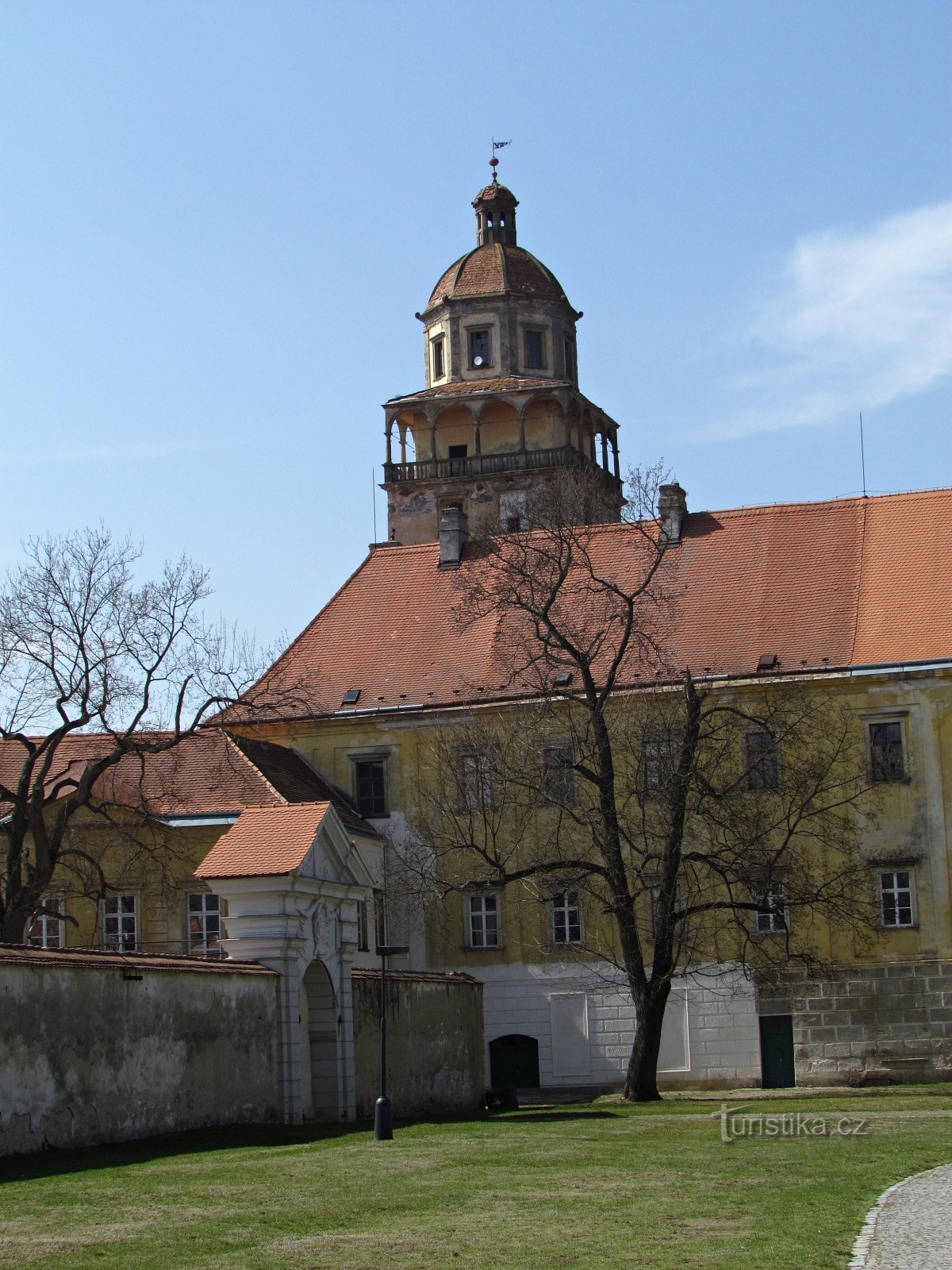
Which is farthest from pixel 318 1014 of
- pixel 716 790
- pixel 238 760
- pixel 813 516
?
pixel 813 516

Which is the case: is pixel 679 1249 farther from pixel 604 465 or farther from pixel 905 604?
pixel 604 465

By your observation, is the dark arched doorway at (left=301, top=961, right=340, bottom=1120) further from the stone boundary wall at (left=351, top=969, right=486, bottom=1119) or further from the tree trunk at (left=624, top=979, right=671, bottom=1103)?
the tree trunk at (left=624, top=979, right=671, bottom=1103)

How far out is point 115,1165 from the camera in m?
18.3

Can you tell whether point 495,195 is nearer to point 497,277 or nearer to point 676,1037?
point 497,277

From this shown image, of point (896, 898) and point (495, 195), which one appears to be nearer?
point (896, 898)

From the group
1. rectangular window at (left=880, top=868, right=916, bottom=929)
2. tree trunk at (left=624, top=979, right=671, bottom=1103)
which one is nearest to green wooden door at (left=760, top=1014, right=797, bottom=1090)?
rectangular window at (left=880, top=868, right=916, bottom=929)

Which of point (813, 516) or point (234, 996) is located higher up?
point (813, 516)

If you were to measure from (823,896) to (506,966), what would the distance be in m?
10.3

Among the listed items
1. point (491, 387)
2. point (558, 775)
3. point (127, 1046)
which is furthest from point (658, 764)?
point (491, 387)

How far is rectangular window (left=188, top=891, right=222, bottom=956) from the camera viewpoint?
131 feet

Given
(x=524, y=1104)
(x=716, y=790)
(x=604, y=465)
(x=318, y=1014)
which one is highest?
(x=604, y=465)

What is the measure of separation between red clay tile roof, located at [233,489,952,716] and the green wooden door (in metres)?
7.55

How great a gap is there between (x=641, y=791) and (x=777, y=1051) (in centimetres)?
753

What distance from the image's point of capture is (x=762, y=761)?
123ft
